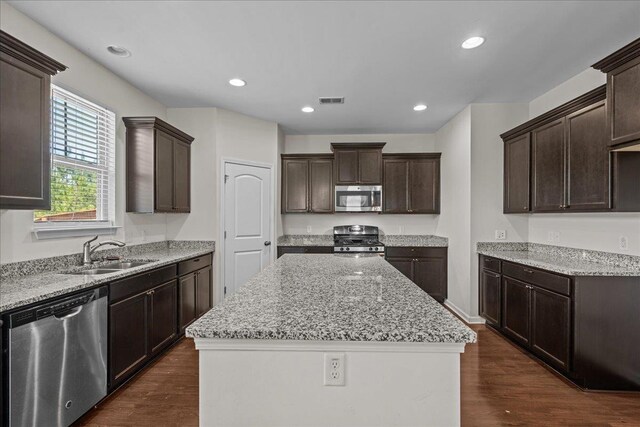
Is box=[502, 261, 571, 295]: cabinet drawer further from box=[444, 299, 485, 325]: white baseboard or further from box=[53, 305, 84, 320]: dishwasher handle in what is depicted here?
box=[53, 305, 84, 320]: dishwasher handle

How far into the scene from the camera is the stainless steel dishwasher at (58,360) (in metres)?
1.61

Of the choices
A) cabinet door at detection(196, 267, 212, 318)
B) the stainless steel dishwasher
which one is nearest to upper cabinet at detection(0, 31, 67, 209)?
the stainless steel dishwasher

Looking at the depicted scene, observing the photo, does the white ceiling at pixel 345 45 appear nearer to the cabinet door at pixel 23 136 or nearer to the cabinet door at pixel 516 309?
the cabinet door at pixel 23 136

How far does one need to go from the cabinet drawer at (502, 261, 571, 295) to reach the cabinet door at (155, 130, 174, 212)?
3.81 m

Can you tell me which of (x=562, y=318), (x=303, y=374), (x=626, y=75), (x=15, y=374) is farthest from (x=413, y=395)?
(x=626, y=75)

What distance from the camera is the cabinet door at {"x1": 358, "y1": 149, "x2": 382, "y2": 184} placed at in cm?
500

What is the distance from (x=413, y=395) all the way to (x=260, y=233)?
3.67 meters

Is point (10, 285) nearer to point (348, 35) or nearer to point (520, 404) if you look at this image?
point (348, 35)

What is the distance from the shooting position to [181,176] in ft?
12.6

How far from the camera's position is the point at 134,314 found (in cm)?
252

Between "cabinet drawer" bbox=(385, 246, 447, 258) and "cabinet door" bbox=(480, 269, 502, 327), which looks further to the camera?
"cabinet drawer" bbox=(385, 246, 447, 258)

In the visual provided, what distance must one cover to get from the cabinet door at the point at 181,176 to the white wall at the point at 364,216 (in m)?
1.78

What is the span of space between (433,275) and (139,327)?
3.88m

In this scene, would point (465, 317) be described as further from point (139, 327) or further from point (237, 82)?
point (237, 82)
